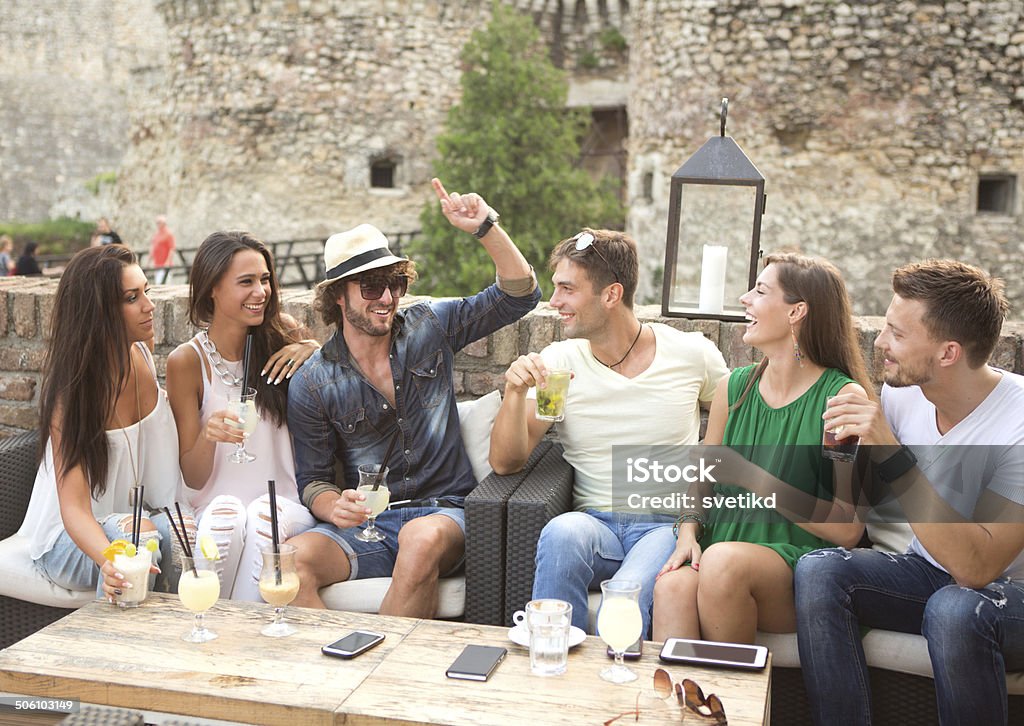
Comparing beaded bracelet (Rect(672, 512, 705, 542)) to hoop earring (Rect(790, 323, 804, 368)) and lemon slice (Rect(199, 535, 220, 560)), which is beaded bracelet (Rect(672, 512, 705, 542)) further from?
lemon slice (Rect(199, 535, 220, 560))

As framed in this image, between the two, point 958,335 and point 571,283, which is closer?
point 958,335

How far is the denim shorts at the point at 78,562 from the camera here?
2826mm

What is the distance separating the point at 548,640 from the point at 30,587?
1.64 metres

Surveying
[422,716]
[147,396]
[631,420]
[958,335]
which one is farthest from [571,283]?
[422,716]

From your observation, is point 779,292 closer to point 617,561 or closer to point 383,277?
point 617,561

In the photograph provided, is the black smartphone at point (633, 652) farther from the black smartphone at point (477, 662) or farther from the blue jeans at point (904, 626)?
the blue jeans at point (904, 626)

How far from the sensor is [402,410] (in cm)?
309

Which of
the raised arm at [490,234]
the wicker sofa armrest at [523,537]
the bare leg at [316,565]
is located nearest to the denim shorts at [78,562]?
the bare leg at [316,565]

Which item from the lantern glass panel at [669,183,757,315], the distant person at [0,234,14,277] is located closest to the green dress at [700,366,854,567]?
the lantern glass panel at [669,183,757,315]

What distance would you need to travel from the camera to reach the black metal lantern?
11.3 feet

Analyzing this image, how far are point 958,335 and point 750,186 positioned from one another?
1.13 meters

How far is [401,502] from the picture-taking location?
3.07m

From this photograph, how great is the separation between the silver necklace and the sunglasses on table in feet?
5.51

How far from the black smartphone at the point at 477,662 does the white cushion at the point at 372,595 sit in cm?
72
